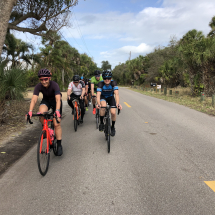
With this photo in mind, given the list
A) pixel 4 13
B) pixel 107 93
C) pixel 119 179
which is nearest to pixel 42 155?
pixel 119 179

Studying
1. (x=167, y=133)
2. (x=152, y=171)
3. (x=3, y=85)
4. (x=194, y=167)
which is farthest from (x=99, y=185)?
(x=3, y=85)

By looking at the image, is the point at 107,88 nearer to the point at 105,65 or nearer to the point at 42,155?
the point at 42,155

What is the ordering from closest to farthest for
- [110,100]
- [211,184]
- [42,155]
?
[211,184], [42,155], [110,100]

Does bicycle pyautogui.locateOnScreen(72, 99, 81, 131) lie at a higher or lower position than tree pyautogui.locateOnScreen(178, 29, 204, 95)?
lower

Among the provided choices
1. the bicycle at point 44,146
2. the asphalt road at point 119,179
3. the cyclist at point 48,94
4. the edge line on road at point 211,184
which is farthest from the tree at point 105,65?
the edge line on road at point 211,184

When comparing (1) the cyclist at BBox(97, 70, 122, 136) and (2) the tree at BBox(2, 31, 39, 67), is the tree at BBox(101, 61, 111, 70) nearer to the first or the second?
(2) the tree at BBox(2, 31, 39, 67)

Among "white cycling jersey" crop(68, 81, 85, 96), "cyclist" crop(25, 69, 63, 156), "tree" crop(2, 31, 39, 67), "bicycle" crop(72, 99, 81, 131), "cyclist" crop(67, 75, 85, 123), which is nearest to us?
"cyclist" crop(25, 69, 63, 156)

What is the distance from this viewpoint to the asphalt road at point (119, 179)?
9.04 feet

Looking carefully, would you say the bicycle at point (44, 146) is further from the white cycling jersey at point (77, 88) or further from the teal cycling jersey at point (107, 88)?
the white cycling jersey at point (77, 88)

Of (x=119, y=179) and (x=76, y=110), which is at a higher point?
(x=76, y=110)

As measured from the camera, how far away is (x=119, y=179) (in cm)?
351

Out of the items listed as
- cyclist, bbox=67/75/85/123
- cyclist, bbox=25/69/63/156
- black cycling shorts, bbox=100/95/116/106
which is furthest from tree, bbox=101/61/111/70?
cyclist, bbox=25/69/63/156

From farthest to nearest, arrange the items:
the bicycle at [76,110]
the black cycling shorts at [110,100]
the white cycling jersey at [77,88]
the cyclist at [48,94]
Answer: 1. the white cycling jersey at [77,88]
2. the bicycle at [76,110]
3. the black cycling shorts at [110,100]
4. the cyclist at [48,94]

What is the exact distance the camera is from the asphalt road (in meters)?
2.76
